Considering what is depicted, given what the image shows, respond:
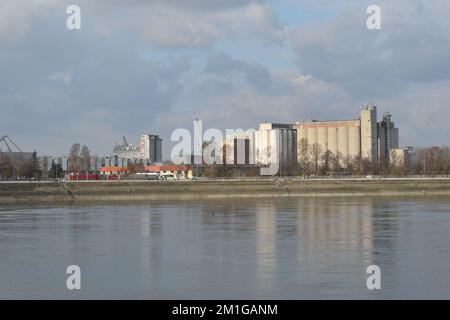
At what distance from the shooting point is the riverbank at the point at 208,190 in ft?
263

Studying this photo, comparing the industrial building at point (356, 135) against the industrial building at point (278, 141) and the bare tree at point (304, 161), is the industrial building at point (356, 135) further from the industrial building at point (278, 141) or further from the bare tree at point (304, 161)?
the bare tree at point (304, 161)

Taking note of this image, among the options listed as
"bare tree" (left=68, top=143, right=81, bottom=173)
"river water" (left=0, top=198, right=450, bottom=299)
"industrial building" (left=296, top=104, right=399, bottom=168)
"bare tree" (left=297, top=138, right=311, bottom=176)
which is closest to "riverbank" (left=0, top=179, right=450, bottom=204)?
"river water" (left=0, top=198, right=450, bottom=299)

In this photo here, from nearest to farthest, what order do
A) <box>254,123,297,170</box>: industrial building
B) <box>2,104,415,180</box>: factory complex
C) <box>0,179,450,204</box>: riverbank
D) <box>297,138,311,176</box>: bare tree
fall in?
1. <box>0,179,450,204</box>: riverbank
2. <box>297,138,311,176</box>: bare tree
3. <box>2,104,415,180</box>: factory complex
4. <box>254,123,297,170</box>: industrial building

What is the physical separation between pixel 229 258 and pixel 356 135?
155382mm

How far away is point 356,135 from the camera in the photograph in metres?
176

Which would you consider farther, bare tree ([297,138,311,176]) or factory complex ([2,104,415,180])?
factory complex ([2,104,415,180])

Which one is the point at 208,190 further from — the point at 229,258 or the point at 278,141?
the point at 278,141

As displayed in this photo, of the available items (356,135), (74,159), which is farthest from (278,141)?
(74,159)

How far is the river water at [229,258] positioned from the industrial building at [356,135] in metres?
132

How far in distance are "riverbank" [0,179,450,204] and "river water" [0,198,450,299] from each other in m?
37.8

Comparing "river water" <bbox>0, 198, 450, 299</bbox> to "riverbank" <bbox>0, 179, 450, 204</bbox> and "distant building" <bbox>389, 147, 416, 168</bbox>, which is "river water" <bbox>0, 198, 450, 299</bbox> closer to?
"riverbank" <bbox>0, 179, 450, 204</bbox>

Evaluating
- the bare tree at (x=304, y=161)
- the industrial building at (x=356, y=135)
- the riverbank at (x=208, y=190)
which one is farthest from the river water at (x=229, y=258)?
the industrial building at (x=356, y=135)

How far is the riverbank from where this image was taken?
80.1 metres

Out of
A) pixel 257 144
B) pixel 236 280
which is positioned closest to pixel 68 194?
pixel 236 280
